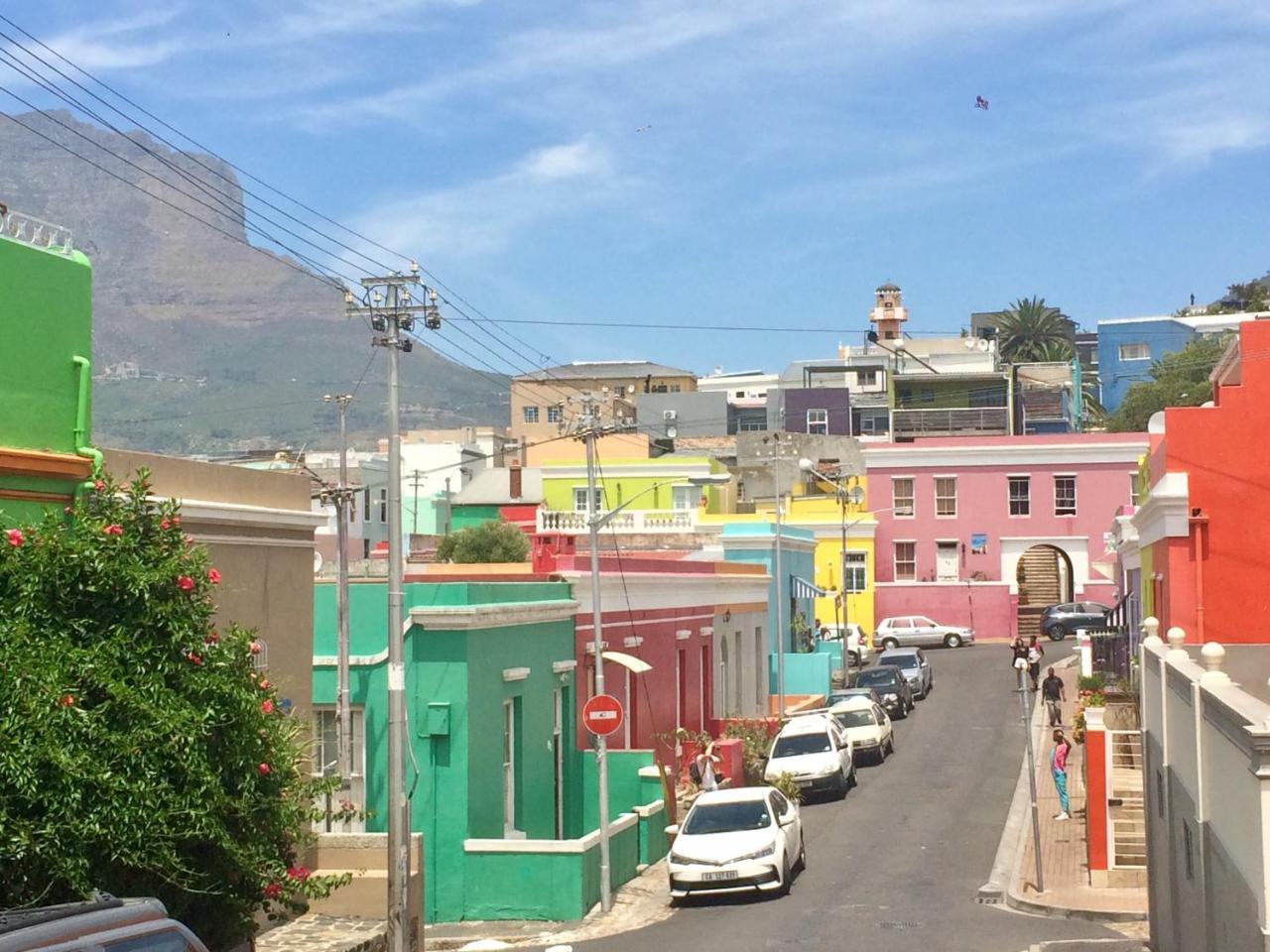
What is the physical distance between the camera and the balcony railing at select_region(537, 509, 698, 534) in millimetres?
54750

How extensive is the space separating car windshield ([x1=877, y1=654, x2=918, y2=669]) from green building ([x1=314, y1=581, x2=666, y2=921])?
71.4 feet

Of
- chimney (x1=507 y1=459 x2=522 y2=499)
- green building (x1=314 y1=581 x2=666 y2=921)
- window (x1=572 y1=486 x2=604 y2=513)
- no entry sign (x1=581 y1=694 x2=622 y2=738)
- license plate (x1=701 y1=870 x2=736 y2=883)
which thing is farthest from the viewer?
chimney (x1=507 y1=459 x2=522 y2=499)

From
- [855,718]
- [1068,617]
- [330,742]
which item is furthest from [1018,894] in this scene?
[1068,617]

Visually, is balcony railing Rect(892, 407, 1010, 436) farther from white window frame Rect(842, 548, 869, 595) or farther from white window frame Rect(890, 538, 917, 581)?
white window frame Rect(842, 548, 869, 595)

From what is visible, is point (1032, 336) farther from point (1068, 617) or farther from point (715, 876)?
point (715, 876)

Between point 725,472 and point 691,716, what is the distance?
32472 millimetres

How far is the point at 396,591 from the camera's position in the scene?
20.7 m

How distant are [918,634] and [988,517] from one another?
6154mm

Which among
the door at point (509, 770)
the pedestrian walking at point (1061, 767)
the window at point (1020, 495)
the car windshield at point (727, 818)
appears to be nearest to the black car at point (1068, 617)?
the window at point (1020, 495)

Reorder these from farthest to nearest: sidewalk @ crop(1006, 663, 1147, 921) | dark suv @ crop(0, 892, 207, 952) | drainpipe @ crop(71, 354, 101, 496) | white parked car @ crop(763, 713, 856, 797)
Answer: white parked car @ crop(763, 713, 856, 797) < sidewalk @ crop(1006, 663, 1147, 921) < drainpipe @ crop(71, 354, 101, 496) < dark suv @ crop(0, 892, 207, 952)

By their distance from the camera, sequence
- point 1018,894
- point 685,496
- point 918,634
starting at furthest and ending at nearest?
1. point 685,496
2. point 918,634
3. point 1018,894

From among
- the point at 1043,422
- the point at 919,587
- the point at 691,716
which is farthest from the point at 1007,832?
the point at 1043,422

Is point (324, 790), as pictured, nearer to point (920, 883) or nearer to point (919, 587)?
point (920, 883)

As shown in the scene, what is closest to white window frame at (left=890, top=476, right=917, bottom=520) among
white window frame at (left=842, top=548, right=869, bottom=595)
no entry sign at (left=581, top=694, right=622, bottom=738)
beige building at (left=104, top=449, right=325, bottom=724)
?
white window frame at (left=842, top=548, right=869, bottom=595)
